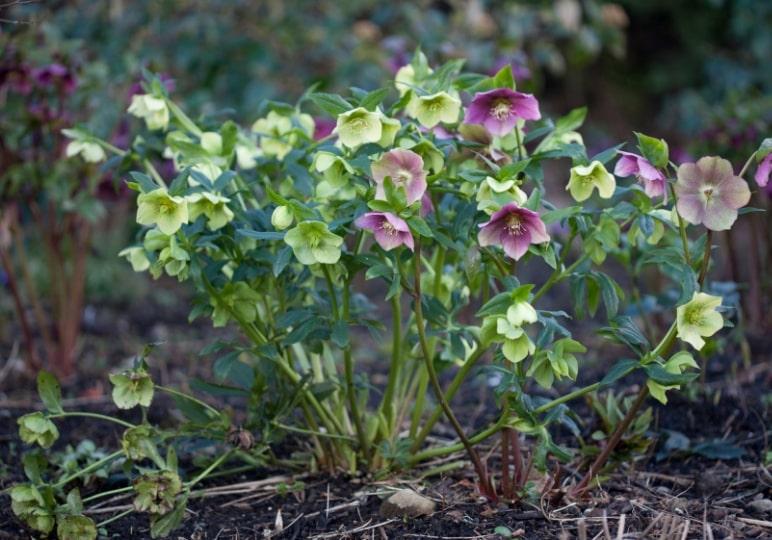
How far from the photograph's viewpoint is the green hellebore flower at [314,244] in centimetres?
123

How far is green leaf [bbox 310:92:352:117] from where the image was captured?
1.27 meters

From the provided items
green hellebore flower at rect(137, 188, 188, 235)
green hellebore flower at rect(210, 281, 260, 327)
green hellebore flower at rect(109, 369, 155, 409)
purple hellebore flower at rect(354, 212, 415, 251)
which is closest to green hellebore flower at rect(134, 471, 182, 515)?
green hellebore flower at rect(109, 369, 155, 409)

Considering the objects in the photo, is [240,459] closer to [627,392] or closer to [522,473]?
[522,473]

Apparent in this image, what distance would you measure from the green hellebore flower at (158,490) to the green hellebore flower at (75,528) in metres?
0.07

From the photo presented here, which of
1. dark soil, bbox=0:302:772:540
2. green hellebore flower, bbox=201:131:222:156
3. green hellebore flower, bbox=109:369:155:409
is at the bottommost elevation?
dark soil, bbox=0:302:772:540

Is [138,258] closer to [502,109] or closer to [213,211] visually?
[213,211]

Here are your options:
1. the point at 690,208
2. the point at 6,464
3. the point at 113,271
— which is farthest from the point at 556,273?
the point at 113,271

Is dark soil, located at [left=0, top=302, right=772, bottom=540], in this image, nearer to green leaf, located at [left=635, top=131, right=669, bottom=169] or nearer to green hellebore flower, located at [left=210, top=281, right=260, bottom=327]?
green hellebore flower, located at [left=210, top=281, right=260, bottom=327]

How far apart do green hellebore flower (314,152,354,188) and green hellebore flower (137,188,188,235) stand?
19 centimetres

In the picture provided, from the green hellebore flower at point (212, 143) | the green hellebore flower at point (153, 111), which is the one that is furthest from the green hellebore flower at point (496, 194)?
the green hellebore flower at point (153, 111)

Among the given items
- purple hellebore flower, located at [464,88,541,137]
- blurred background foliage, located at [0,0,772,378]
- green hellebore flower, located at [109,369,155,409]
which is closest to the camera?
purple hellebore flower, located at [464,88,541,137]

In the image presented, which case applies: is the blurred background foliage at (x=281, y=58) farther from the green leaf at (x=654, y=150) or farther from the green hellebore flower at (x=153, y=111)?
the green leaf at (x=654, y=150)

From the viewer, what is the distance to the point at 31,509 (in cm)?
133

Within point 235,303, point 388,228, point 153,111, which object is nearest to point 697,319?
point 388,228
